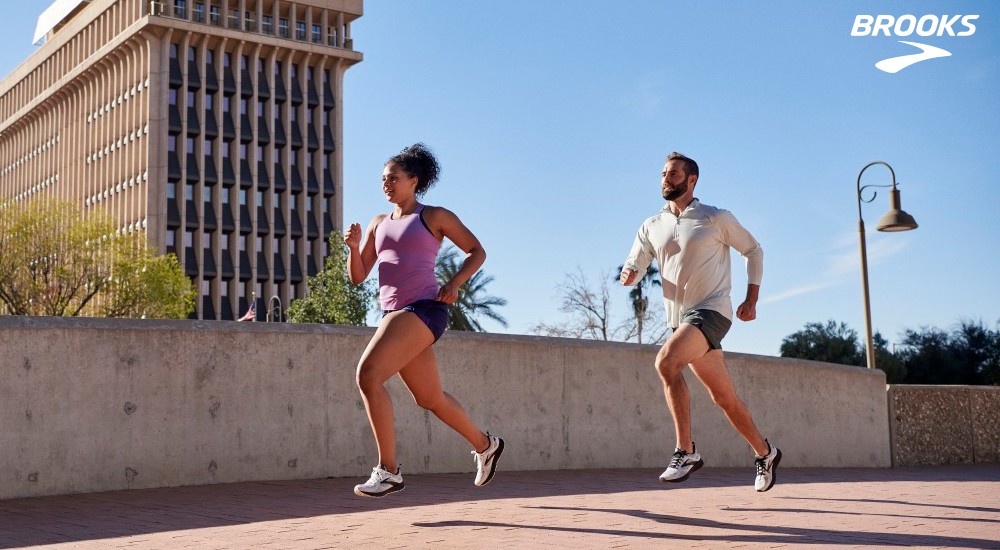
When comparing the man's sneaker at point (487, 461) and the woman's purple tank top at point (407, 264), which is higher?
the woman's purple tank top at point (407, 264)

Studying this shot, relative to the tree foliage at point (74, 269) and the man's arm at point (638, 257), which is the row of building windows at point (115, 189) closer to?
the tree foliage at point (74, 269)

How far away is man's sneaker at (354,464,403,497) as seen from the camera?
6066mm

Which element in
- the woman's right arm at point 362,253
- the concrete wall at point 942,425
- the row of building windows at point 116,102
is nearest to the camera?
the woman's right arm at point 362,253

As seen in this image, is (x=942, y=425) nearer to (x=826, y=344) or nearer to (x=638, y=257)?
(x=638, y=257)

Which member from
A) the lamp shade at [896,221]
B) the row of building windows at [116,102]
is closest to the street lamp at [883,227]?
the lamp shade at [896,221]

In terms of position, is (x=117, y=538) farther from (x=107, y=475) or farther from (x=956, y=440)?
(x=956, y=440)

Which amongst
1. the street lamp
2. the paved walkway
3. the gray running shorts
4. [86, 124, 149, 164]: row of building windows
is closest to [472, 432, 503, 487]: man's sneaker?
the paved walkway

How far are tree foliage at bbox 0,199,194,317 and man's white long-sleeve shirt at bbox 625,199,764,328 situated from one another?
54744mm

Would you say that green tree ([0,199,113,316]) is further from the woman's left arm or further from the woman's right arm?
the woman's left arm

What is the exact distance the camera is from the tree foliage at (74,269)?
57969 mm

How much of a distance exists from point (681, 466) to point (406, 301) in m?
1.76

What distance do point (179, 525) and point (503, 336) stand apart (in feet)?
15.3

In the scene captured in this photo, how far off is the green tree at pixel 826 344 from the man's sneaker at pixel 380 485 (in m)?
51.0

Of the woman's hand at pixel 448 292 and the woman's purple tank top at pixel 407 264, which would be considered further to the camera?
the woman's purple tank top at pixel 407 264
